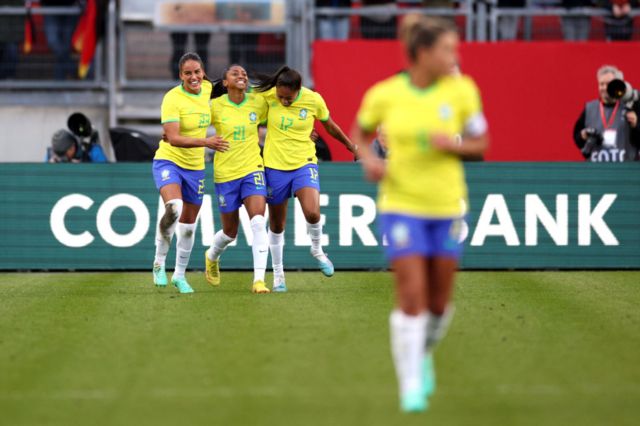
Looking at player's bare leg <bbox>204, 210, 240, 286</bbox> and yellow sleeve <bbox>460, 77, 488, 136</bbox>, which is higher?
yellow sleeve <bbox>460, 77, 488, 136</bbox>

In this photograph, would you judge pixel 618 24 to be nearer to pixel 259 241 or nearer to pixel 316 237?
pixel 316 237

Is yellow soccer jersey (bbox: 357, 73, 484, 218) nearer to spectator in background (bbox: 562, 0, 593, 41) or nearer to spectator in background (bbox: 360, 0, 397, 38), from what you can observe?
spectator in background (bbox: 360, 0, 397, 38)

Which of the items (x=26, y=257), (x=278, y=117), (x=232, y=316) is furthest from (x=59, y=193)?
(x=232, y=316)

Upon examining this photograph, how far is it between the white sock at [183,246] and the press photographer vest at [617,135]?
20.0ft

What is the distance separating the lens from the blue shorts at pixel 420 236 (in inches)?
267

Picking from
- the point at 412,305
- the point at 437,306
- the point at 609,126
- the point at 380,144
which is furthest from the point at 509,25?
the point at 412,305

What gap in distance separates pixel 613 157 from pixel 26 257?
764cm

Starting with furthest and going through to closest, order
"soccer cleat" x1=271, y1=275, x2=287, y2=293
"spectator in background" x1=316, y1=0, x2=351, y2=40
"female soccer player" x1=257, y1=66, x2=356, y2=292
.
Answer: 1. "spectator in background" x1=316, y1=0, x2=351, y2=40
2. "soccer cleat" x1=271, y1=275, x2=287, y2=293
3. "female soccer player" x1=257, y1=66, x2=356, y2=292

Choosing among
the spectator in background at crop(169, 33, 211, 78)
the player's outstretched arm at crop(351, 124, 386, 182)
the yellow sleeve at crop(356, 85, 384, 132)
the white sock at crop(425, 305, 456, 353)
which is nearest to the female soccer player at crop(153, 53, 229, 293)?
the player's outstretched arm at crop(351, 124, 386, 182)

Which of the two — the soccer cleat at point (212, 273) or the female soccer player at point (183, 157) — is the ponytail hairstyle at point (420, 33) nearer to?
the female soccer player at point (183, 157)

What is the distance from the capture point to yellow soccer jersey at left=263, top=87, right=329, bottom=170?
12.9 m

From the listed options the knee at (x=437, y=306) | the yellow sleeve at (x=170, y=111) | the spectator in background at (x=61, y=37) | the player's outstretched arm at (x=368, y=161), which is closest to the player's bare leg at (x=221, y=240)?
the yellow sleeve at (x=170, y=111)

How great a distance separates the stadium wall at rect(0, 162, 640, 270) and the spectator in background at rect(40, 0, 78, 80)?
184 inches

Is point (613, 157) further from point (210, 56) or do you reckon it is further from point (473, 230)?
point (210, 56)
